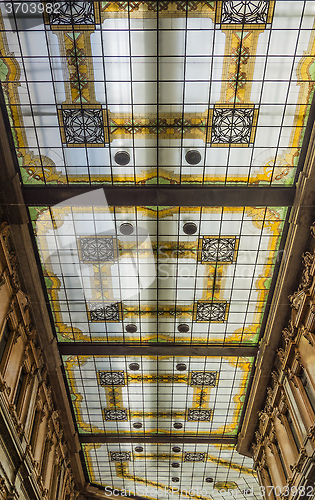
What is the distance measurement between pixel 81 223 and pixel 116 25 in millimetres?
7565

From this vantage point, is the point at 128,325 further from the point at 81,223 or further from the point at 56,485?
the point at 56,485

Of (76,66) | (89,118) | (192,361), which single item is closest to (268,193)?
(89,118)

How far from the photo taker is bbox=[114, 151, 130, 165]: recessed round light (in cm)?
1494

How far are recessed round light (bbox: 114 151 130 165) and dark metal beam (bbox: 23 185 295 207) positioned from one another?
39.6 inches

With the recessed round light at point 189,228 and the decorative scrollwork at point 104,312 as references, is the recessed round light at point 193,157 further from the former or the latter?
the decorative scrollwork at point 104,312

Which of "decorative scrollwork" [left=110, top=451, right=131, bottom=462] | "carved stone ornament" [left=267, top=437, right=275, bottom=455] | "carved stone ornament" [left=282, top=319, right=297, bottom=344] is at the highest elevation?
"carved stone ornament" [left=282, top=319, right=297, bottom=344]

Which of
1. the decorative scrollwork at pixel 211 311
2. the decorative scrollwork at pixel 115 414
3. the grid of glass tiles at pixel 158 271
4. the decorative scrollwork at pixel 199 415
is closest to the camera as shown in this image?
the grid of glass tiles at pixel 158 271

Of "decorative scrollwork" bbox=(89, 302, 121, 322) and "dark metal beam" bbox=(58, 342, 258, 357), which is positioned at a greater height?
"decorative scrollwork" bbox=(89, 302, 121, 322)

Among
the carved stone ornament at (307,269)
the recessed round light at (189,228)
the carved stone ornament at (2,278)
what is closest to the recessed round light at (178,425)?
the carved stone ornament at (307,269)

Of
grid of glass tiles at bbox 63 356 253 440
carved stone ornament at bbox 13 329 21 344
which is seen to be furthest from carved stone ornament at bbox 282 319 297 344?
carved stone ornament at bbox 13 329 21 344

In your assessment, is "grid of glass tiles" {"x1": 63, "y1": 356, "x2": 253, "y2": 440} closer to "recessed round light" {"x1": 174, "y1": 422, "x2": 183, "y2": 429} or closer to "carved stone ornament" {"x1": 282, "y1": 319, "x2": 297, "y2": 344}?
"recessed round light" {"x1": 174, "y1": 422, "x2": 183, "y2": 429}

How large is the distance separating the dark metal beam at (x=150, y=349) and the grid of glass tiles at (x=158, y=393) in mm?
633

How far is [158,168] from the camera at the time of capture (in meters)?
15.3

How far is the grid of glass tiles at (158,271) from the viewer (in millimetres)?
16547
